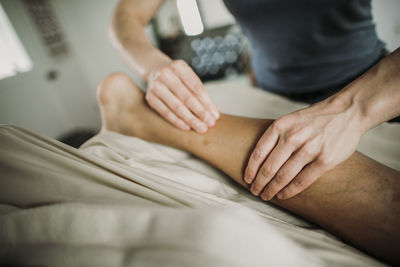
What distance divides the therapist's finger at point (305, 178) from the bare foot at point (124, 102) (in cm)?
50

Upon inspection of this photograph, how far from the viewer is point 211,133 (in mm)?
607

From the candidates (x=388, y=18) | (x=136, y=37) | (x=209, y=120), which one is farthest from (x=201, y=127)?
(x=388, y=18)

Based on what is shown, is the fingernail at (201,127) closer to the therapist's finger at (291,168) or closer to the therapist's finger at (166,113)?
the therapist's finger at (166,113)

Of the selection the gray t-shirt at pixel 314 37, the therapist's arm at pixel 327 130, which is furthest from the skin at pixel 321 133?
the gray t-shirt at pixel 314 37

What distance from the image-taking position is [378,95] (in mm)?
411

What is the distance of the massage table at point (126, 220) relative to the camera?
25cm

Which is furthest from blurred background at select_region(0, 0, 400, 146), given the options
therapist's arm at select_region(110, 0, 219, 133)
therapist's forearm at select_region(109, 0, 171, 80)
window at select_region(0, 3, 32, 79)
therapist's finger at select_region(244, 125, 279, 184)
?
therapist's finger at select_region(244, 125, 279, 184)

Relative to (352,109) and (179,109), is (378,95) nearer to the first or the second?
(352,109)

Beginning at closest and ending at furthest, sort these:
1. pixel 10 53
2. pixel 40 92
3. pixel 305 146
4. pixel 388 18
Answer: pixel 305 146 < pixel 388 18 < pixel 10 53 < pixel 40 92

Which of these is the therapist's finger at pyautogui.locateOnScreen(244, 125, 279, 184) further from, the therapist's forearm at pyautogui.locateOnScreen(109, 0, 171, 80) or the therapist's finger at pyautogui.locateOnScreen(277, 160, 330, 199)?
the therapist's forearm at pyautogui.locateOnScreen(109, 0, 171, 80)

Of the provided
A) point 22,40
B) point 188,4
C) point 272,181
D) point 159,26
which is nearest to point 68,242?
point 272,181

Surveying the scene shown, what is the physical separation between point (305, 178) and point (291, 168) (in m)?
0.04

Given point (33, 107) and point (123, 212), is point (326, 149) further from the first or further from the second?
point (33, 107)

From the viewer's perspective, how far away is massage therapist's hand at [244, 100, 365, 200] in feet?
1.33
